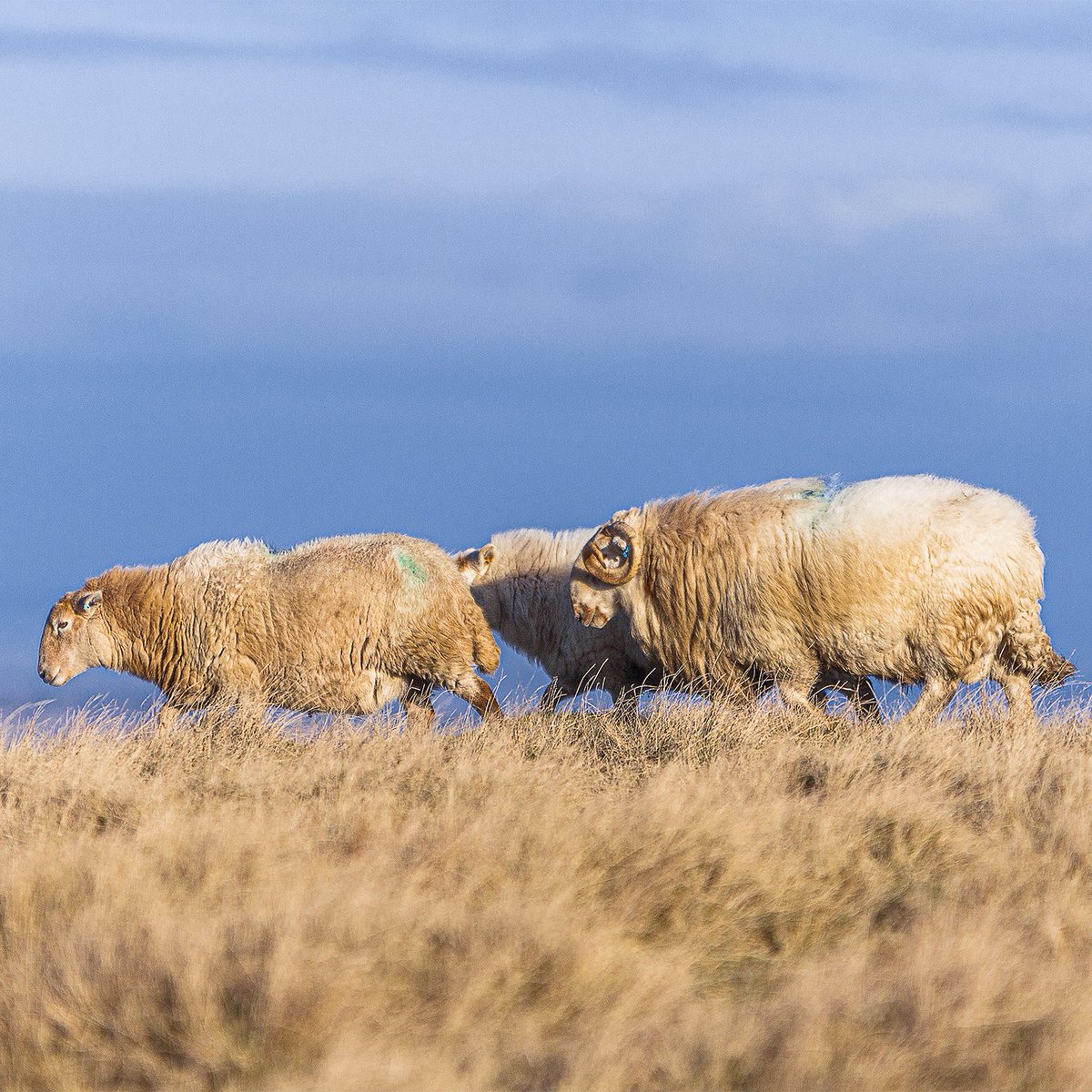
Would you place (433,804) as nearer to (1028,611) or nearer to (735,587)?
(735,587)

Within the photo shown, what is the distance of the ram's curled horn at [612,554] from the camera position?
12922 millimetres

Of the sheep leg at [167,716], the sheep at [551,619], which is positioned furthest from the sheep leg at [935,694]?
the sheep leg at [167,716]

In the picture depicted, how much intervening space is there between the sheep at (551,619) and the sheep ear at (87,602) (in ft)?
11.3

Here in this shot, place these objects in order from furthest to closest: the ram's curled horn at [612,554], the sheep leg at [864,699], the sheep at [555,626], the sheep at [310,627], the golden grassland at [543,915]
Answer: the sheep at [555,626] < the sheep at [310,627] < the ram's curled horn at [612,554] < the sheep leg at [864,699] < the golden grassland at [543,915]

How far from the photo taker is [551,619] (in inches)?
565

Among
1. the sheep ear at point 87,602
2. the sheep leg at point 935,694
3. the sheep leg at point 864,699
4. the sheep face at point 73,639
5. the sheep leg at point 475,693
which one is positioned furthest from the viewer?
the sheep face at point 73,639

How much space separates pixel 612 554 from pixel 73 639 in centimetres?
530

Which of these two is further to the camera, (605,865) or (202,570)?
(202,570)

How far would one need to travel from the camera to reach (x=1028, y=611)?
40.1ft

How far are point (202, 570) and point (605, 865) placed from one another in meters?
6.96

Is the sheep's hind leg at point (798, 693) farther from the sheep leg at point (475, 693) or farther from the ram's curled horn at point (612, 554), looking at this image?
the sheep leg at point (475, 693)

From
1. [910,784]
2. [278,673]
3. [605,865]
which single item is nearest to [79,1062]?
[605,865]

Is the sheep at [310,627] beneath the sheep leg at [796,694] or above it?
above

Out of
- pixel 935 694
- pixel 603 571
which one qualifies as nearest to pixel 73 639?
pixel 603 571
